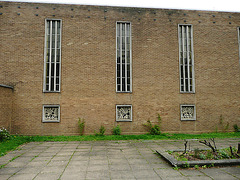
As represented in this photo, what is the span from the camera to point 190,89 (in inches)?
447

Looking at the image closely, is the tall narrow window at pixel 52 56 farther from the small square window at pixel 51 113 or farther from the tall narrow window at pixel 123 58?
the tall narrow window at pixel 123 58

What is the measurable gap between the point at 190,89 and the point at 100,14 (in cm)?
692

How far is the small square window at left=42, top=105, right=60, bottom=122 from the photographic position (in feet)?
34.0

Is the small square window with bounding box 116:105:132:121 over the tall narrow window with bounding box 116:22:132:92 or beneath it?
beneath

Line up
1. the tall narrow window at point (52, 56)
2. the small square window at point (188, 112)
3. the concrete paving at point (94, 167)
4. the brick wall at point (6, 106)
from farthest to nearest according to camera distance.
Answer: the small square window at point (188, 112), the tall narrow window at point (52, 56), the brick wall at point (6, 106), the concrete paving at point (94, 167)

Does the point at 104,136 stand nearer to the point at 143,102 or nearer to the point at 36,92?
the point at 143,102

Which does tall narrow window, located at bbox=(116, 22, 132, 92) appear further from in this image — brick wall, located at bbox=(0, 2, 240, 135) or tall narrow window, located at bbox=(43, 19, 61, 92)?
tall narrow window, located at bbox=(43, 19, 61, 92)

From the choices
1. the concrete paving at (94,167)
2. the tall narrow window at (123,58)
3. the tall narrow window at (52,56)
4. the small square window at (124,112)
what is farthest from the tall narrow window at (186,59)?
the tall narrow window at (52,56)

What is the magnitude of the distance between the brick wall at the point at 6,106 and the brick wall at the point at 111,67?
0.92ft

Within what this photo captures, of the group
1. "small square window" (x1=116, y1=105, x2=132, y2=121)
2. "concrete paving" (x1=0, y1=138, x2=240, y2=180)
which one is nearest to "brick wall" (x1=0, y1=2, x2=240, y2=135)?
"small square window" (x1=116, y1=105, x2=132, y2=121)

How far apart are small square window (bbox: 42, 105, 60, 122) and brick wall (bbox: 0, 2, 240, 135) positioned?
0.83 feet

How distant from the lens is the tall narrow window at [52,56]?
10586mm

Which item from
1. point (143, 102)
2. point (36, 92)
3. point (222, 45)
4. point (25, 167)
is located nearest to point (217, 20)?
point (222, 45)

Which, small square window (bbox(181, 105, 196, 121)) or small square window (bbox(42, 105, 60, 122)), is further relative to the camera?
small square window (bbox(181, 105, 196, 121))
